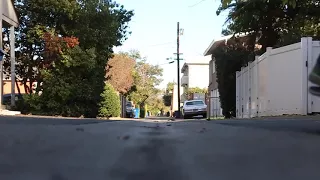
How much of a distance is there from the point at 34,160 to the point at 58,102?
751 inches

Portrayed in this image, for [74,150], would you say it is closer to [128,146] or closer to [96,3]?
[128,146]

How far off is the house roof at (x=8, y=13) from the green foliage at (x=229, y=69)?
40.7 feet

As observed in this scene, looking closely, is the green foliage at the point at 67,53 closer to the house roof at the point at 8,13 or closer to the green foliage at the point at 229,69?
the house roof at the point at 8,13

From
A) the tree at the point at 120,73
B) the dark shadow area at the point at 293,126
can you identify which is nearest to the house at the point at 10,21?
the dark shadow area at the point at 293,126

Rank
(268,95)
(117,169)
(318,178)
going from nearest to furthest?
(318,178) → (117,169) → (268,95)

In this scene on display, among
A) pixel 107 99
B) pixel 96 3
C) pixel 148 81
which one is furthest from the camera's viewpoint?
pixel 148 81

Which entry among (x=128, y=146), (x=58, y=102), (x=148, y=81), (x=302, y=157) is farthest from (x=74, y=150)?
(x=148, y=81)

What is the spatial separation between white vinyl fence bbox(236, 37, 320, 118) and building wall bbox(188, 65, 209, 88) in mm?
52610

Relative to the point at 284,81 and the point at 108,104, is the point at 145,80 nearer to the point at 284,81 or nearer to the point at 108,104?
the point at 108,104

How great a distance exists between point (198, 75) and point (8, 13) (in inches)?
2166

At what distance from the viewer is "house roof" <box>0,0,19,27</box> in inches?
822

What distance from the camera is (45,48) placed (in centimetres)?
2298

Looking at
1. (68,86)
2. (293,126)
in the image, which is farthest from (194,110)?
(293,126)

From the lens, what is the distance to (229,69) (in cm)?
2827
